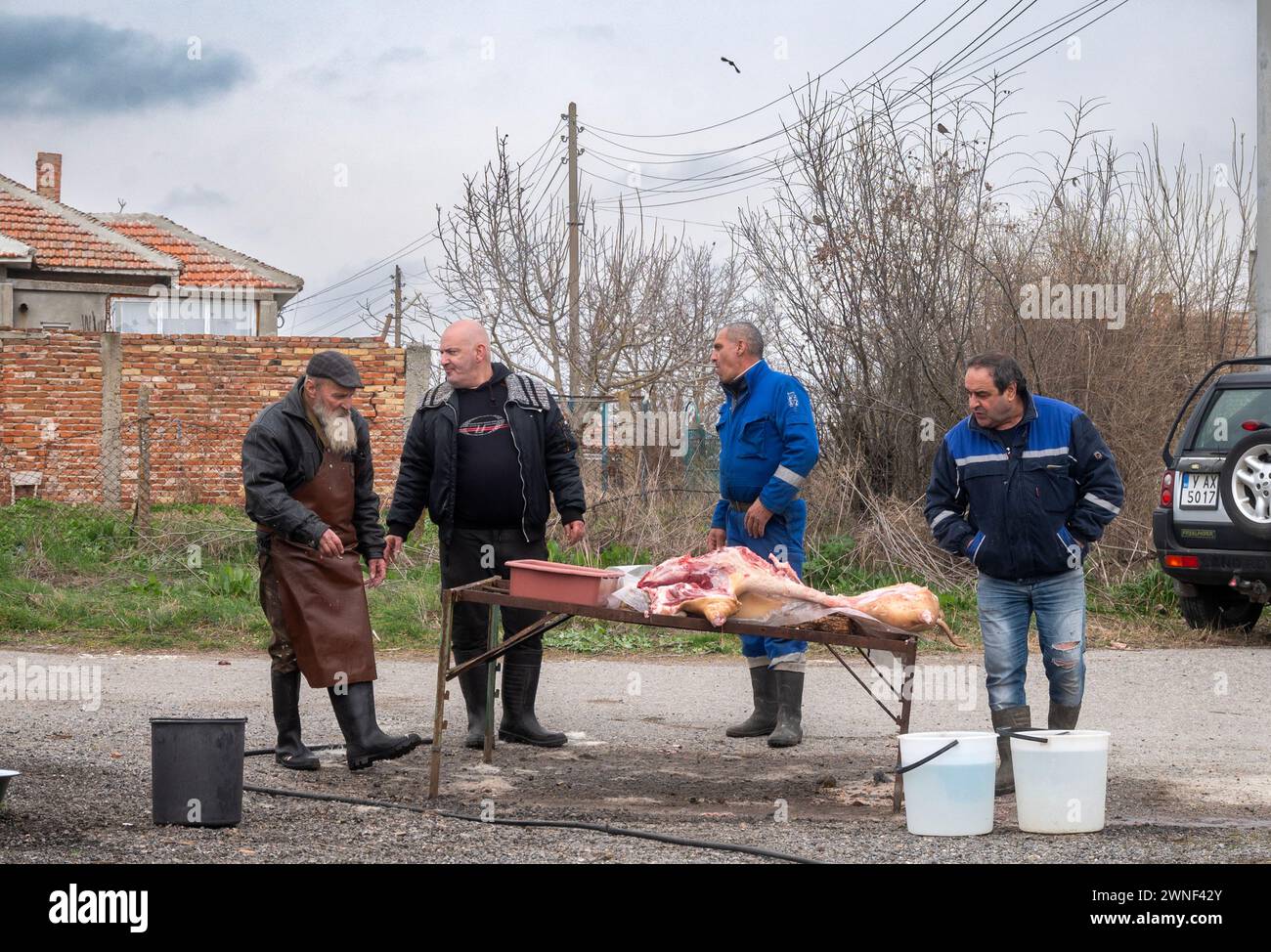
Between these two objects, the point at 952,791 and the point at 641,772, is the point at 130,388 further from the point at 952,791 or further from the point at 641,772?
the point at 952,791

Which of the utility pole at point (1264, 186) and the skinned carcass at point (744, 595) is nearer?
the skinned carcass at point (744, 595)

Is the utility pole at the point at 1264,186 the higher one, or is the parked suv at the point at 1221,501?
the utility pole at the point at 1264,186

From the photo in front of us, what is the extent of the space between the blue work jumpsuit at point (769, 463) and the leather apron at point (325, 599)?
210 centimetres

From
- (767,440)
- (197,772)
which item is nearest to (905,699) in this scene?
(767,440)

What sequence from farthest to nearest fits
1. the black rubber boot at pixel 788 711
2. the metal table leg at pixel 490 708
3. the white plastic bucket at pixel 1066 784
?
the black rubber boot at pixel 788 711 → the metal table leg at pixel 490 708 → the white plastic bucket at pixel 1066 784

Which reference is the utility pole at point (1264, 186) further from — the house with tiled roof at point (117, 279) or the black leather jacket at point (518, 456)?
the house with tiled roof at point (117, 279)

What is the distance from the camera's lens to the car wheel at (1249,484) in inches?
391

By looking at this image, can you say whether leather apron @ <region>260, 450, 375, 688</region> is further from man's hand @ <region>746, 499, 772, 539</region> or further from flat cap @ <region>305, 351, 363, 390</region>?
man's hand @ <region>746, 499, 772, 539</region>

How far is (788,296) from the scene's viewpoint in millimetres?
14469

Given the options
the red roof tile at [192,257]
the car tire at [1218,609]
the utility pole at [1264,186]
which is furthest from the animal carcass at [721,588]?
the red roof tile at [192,257]

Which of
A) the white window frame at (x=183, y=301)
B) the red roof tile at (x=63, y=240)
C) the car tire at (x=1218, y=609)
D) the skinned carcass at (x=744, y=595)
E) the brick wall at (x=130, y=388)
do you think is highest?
the red roof tile at (x=63, y=240)

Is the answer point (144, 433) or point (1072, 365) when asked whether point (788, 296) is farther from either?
point (144, 433)

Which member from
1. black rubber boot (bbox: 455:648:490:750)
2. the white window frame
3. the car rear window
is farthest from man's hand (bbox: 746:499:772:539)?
the white window frame

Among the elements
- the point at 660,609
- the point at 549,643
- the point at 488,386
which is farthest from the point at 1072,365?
the point at 660,609
